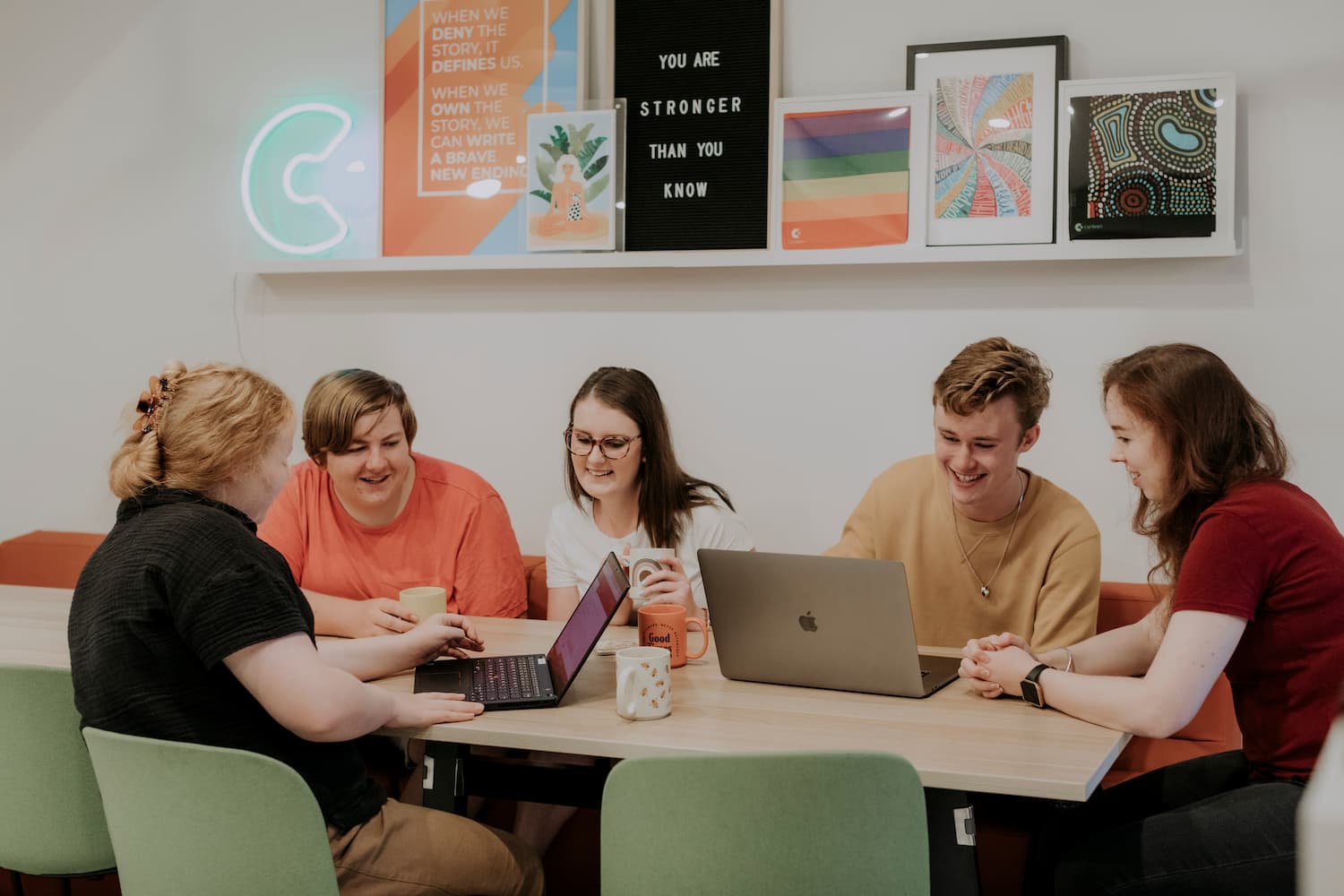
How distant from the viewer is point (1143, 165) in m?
2.85

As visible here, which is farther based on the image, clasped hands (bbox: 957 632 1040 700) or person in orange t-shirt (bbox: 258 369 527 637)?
person in orange t-shirt (bbox: 258 369 527 637)

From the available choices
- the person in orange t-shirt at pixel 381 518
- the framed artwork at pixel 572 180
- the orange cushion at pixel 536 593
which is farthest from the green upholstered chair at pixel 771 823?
the framed artwork at pixel 572 180

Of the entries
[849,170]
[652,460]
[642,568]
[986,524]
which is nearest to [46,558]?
[652,460]

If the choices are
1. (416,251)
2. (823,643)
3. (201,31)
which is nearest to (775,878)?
(823,643)

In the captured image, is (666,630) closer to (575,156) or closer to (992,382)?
(992,382)

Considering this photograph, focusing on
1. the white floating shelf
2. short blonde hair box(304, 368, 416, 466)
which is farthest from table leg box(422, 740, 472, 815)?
the white floating shelf

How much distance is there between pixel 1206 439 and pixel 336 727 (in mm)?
1354

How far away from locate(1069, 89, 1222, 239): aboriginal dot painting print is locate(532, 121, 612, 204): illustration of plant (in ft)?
4.10

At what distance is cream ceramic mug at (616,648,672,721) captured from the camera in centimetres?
175

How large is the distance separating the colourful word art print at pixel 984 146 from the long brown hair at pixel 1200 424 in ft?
3.96

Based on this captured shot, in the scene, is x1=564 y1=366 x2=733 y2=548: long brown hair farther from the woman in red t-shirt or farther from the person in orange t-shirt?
the woman in red t-shirt

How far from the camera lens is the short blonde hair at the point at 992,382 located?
224cm

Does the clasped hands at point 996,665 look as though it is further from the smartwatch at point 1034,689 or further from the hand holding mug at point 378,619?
the hand holding mug at point 378,619

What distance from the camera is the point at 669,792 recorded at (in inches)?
51.8
